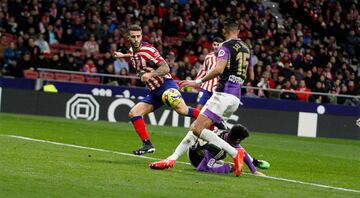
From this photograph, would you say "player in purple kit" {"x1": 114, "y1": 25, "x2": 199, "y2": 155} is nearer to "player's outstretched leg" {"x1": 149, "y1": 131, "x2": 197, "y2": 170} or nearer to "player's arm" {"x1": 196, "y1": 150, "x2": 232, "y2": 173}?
"player's outstretched leg" {"x1": 149, "y1": 131, "x2": 197, "y2": 170}

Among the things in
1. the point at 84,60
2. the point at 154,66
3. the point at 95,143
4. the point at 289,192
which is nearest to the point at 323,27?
the point at 84,60

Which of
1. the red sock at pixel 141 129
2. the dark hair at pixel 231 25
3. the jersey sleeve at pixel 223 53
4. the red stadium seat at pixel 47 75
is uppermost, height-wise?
the dark hair at pixel 231 25

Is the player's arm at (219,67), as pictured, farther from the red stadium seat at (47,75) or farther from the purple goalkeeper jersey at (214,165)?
the red stadium seat at (47,75)

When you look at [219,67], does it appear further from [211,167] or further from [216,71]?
[211,167]

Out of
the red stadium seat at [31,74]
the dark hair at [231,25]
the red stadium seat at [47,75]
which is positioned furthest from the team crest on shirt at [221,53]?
the red stadium seat at [47,75]

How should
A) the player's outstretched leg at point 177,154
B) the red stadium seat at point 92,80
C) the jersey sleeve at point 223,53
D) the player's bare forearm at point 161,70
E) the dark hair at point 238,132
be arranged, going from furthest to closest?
the red stadium seat at point 92,80 < the player's bare forearm at point 161,70 < the dark hair at point 238,132 < the player's outstretched leg at point 177,154 < the jersey sleeve at point 223,53

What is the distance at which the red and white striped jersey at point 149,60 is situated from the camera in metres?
13.9

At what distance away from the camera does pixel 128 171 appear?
11680 millimetres

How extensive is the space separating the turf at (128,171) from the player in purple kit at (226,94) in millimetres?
368

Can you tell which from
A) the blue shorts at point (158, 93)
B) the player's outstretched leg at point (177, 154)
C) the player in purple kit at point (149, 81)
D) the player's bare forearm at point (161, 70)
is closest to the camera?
the player's outstretched leg at point (177, 154)

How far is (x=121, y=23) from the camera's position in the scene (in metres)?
30.7

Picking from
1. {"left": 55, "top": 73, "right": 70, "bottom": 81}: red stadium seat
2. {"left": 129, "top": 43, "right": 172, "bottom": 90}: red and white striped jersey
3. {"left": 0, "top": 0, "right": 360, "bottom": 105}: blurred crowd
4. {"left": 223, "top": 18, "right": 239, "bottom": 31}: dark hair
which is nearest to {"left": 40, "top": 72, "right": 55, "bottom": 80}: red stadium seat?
{"left": 55, "top": 73, "right": 70, "bottom": 81}: red stadium seat

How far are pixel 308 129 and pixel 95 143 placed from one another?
11912 millimetres

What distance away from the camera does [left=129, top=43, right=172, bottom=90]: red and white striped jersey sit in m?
13.9
